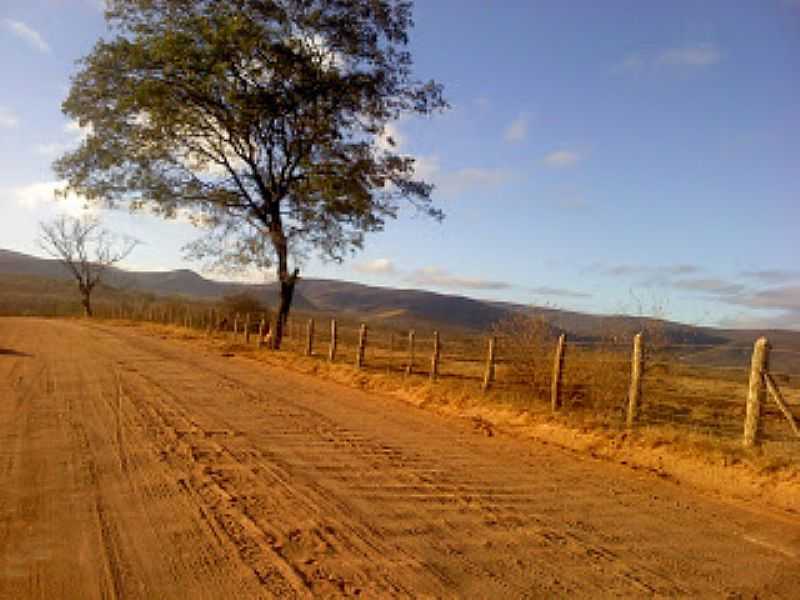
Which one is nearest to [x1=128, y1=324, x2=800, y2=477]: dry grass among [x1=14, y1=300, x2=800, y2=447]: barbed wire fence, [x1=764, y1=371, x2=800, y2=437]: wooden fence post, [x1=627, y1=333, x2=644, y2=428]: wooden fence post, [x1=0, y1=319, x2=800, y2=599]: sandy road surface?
[x1=14, y1=300, x2=800, y2=447]: barbed wire fence

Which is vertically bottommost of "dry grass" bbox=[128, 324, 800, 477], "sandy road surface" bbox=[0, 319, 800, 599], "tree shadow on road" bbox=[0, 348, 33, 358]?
"tree shadow on road" bbox=[0, 348, 33, 358]

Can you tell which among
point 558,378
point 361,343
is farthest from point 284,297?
point 558,378

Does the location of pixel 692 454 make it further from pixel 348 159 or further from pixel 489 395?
pixel 348 159

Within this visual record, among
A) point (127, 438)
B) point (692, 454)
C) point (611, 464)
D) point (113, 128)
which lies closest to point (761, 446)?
point (692, 454)

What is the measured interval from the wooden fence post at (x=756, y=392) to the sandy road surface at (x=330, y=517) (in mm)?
1920

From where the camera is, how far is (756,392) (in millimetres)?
9930

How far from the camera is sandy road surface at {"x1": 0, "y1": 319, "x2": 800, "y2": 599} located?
4.70 m

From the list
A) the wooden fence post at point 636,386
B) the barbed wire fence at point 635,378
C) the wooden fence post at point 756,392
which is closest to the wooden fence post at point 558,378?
the barbed wire fence at point 635,378

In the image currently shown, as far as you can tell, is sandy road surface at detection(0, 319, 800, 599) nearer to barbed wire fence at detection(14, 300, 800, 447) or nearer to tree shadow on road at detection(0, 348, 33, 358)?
barbed wire fence at detection(14, 300, 800, 447)

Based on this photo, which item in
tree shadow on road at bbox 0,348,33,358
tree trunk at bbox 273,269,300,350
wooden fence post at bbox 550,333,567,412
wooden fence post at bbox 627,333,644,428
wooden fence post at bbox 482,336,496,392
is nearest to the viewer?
wooden fence post at bbox 627,333,644,428

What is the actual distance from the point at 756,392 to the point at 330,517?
23.6 feet

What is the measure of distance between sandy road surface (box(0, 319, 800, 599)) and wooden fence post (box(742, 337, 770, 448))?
6.30 ft

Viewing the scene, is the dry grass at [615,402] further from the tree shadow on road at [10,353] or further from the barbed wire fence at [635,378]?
the tree shadow on road at [10,353]

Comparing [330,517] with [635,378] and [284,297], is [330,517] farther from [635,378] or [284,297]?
[284,297]
